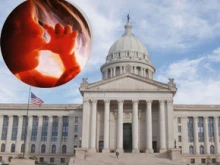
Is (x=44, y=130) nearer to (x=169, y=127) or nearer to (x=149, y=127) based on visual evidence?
(x=149, y=127)

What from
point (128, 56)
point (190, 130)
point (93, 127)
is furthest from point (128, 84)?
point (128, 56)

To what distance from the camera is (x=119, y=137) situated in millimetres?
58688

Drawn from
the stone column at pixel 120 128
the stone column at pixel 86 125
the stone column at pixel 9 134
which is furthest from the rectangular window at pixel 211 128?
the stone column at pixel 9 134

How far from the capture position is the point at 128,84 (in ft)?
204

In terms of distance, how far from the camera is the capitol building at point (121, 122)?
59.5m

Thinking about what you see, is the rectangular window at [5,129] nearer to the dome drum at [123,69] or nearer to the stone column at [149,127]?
the dome drum at [123,69]

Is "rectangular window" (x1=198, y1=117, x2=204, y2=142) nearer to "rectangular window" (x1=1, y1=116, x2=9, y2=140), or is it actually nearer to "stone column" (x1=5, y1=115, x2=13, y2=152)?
"stone column" (x1=5, y1=115, x2=13, y2=152)

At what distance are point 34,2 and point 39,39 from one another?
0.47 m

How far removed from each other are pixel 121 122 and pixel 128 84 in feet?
26.6

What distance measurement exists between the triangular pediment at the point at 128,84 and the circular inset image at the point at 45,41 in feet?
188

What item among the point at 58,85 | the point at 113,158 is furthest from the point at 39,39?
the point at 113,158

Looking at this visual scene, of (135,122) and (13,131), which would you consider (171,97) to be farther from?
(13,131)

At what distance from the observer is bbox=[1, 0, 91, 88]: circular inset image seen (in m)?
3.68

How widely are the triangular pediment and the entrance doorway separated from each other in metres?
8.31
